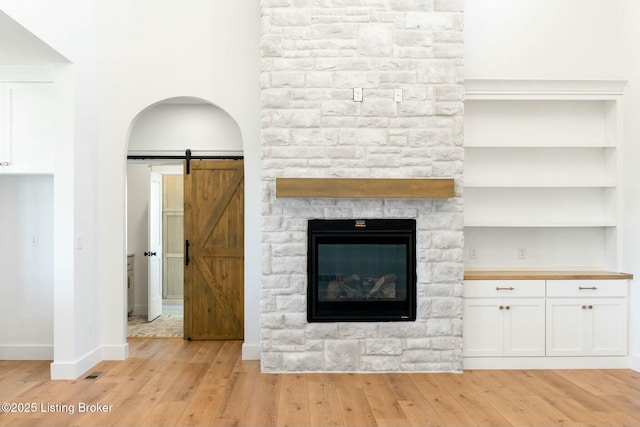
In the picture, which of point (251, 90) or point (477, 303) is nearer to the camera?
point (477, 303)

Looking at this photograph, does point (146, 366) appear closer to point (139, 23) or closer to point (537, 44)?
point (139, 23)

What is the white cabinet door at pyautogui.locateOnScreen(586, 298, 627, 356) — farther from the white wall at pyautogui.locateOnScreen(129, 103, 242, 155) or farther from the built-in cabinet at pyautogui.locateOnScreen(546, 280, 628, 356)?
the white wall at pyautogui.locateOnScreen(129, 103, 242, 155)

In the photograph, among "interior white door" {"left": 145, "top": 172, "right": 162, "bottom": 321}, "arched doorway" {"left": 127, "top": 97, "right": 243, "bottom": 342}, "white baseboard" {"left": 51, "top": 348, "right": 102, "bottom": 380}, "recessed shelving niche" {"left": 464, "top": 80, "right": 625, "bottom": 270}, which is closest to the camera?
"white baseboard" {"left": 51, "top": 348, "right": 102, "bottom": 380}

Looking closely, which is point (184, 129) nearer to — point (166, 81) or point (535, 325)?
point (166, 81)

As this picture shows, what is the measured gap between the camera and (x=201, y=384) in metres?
3.78

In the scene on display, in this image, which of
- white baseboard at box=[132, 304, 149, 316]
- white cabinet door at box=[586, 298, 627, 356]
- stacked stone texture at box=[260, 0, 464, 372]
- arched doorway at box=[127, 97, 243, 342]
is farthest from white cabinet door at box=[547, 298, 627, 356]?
white baseboard at box=[132, 304, 149, 316]

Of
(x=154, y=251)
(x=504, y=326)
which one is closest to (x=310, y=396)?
(x=504, y=326)

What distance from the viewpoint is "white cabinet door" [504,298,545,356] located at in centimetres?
418

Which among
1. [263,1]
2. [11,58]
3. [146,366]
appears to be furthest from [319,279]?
[11,58]

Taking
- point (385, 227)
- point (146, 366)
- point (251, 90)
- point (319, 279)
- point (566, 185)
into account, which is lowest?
point (146, 366)

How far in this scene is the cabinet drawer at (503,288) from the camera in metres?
4.18

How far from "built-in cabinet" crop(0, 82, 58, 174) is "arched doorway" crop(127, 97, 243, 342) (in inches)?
29.7

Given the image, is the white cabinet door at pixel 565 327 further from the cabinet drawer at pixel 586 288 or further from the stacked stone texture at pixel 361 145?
the stacked stone texture at pixel 361 145

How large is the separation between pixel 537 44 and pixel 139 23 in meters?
3.75
